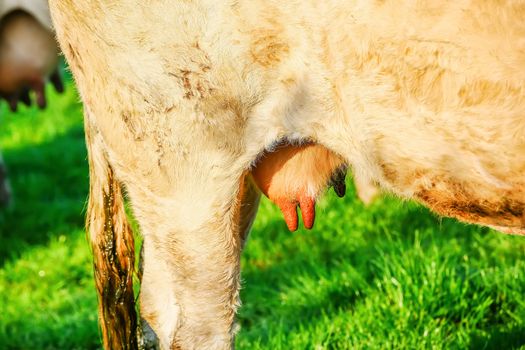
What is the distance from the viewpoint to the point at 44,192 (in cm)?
657

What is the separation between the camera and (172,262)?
2785 mm

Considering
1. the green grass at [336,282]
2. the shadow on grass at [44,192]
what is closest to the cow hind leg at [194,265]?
the green grass at [336,282]

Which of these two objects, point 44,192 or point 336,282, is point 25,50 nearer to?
point 44,192

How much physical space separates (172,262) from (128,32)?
2.45 ft

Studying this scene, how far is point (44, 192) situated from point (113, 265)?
3.74 m

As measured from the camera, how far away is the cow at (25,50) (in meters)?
5.39

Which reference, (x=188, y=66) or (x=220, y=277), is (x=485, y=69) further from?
(x=220, y=277)

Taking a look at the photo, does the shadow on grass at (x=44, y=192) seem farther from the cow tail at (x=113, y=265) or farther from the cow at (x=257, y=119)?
the cow at (x=257, y=119)

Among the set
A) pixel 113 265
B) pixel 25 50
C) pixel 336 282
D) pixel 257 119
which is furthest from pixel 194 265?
pixel 25 50

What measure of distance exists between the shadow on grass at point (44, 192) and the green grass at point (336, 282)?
Result: 2 cm

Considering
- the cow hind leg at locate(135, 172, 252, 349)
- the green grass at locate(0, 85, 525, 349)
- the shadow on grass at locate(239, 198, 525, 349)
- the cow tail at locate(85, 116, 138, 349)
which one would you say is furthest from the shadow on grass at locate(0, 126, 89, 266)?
the cow hind leg at locate(135, 172, 252, 349)

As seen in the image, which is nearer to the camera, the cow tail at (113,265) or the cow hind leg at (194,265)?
the cow hind leg at (194,265)

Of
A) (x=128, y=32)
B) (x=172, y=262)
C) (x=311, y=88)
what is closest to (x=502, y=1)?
(x=311, y=88)

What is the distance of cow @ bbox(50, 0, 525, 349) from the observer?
2.29 meters
